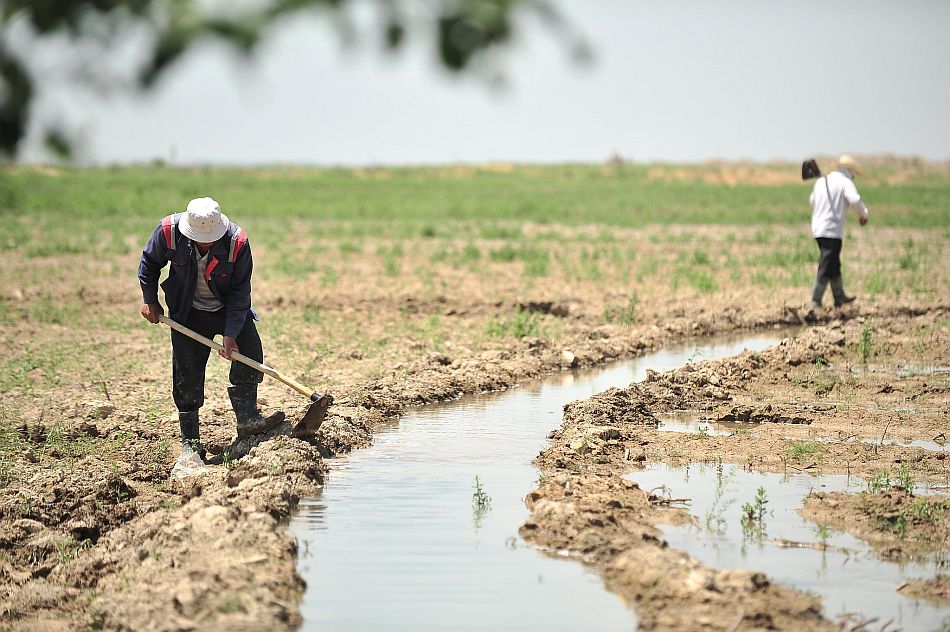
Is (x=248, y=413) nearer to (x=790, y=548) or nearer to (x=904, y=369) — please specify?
(x=790, y=548)

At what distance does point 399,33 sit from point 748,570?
430cm

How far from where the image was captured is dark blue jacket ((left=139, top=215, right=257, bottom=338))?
7852 mm

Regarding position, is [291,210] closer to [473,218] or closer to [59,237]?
[473,218]

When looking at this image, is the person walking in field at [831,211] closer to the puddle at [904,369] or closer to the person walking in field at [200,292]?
the puddle at [904,369]

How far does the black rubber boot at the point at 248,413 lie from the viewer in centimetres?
858

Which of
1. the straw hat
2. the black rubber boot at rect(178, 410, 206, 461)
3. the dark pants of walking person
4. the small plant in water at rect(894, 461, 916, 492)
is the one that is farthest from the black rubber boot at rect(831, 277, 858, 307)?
the black rubber boot at rect(178, 410, 206, 461)

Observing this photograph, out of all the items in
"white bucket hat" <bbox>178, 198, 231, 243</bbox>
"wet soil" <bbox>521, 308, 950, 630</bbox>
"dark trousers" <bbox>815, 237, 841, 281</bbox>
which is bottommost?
"wet soil" <bbox>521, 308, 950, 630</bbox>

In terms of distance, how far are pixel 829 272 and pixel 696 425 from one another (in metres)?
6.08

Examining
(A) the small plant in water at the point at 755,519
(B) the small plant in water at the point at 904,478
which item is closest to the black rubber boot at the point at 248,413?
(A) the small plant in water at the point at 755,519

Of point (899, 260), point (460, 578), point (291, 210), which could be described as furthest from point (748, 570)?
point (291, 210)

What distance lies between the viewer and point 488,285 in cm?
1861

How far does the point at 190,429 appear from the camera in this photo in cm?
831

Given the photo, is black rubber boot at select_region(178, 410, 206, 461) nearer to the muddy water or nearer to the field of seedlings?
the field of seedlings

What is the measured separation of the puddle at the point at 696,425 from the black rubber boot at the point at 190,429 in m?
3.56
